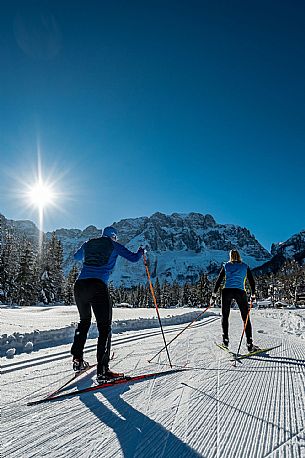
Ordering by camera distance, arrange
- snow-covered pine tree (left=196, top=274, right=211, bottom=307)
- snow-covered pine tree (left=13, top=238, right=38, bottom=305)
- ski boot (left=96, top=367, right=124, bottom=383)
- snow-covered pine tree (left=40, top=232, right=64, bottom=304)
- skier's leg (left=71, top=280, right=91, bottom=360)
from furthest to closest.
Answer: snow-covered pine tree (left=196, top=274, right=211, bottom=307) → snow-covered pine tree (left=40, top=232, right=64, bottom=304) → snow-covered pine tree (left=13, top=238, right=38, bottom=305) → skier's leg (left=71, top=280, right=91, bottom=360) → ski boot (left=96, top=367, right=124, bottom=383)

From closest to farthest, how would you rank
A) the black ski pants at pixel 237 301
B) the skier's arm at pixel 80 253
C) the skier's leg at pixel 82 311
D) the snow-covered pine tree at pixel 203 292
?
the skier's leg at pixel 82 311 → the skier's arm at pixel 80 253 → the black ski pants at pixel 237 301 → the snow-covered pine tree at pixel 203 292

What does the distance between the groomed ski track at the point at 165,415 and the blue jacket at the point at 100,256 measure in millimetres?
1209

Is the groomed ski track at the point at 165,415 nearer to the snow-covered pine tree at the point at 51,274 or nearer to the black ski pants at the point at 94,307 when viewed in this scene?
the black ski pants at the point at 94,307

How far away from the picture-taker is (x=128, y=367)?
13.7 ft

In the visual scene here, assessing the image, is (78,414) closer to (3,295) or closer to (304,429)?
(304,429)

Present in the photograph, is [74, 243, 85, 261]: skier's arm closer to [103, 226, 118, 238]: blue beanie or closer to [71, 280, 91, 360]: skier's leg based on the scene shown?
[103, 226, 118, 238]: blue beanie

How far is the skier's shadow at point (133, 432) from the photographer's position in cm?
186

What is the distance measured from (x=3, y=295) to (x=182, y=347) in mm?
34846

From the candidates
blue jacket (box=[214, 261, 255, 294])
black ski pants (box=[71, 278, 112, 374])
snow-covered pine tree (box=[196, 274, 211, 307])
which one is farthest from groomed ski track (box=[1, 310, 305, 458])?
snow-covered pine tree (box=[196, 274, 211, 307])

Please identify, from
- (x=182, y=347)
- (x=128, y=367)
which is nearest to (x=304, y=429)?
(x=128, y=367)

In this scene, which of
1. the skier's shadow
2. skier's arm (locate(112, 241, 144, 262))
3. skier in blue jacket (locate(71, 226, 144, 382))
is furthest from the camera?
skier's arm (locate(112, 241, 144, 262))

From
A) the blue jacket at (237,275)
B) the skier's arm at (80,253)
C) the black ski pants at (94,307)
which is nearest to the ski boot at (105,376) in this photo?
the black ski pants at (94,307)

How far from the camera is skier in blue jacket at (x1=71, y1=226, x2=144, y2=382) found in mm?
3557

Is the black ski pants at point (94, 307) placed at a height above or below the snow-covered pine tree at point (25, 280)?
below
